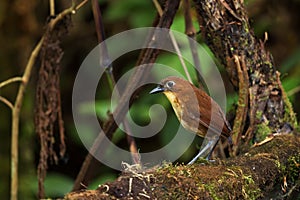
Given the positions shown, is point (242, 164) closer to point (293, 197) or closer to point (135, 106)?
point (293, 197)

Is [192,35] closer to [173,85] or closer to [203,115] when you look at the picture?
[173,85]

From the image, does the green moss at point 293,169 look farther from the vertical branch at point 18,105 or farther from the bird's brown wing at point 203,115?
the vertical branch at point 18,105

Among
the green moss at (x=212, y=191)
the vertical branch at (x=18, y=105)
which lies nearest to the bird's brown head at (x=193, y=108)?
the green moss at (x=212, y=191)

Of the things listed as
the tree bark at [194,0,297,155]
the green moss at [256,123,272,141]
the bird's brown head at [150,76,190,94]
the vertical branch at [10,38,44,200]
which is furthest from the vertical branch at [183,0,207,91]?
the vertical branch at [10,38,44,200]

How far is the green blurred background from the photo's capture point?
489 centimetres

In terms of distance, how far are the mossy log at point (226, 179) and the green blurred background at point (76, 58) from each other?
1.75 m

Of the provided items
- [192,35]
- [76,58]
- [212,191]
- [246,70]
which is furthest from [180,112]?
[76,58]

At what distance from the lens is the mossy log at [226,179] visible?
2.02 metres

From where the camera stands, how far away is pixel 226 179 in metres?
2.34

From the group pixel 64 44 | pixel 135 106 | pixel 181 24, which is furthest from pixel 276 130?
pixel 64 44

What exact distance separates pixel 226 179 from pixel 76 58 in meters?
4.02

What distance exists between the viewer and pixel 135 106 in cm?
495

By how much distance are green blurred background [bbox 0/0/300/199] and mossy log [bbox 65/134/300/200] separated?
175cm

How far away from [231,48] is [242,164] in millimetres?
670
